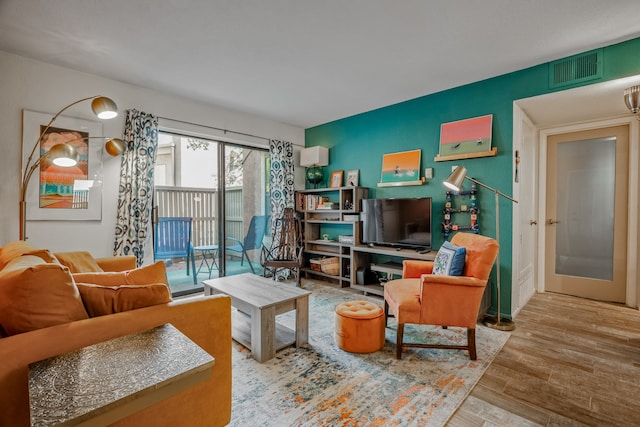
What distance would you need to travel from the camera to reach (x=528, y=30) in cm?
229

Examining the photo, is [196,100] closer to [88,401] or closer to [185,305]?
[185,305]

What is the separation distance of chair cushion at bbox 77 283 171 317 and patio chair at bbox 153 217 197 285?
256 cm

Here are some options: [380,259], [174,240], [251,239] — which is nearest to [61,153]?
[174,240]

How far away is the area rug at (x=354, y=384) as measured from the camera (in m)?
1.63

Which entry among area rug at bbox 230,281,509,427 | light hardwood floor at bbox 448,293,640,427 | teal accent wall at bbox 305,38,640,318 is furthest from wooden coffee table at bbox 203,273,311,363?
teal accent wall at bbox 305,38,640,318

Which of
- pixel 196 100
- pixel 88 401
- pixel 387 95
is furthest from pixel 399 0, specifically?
pixel 196 100

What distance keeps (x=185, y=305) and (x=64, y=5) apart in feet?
7.42

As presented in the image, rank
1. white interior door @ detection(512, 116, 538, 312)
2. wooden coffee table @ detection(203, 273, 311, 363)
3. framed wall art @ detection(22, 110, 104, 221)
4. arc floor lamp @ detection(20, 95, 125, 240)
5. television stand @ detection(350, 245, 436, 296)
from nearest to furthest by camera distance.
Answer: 1. wooden coffee table @ detection(203, 273, 311, 363)
2. arc floor lamp @ detection(20, 95, 125, 240)
3. framed wall art @ detection(22, 110, 104, 221)
4. white interior door @ detection(512, 116, 538, 312)
5. television stand @ detection(350, 245, 436, 296)

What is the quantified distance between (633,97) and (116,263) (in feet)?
15.5

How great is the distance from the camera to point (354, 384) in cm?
191

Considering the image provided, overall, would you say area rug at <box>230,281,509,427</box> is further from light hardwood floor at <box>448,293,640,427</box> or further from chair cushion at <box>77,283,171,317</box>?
chair cushion at <box>77,283,171,317</box>

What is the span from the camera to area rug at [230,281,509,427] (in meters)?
1.63

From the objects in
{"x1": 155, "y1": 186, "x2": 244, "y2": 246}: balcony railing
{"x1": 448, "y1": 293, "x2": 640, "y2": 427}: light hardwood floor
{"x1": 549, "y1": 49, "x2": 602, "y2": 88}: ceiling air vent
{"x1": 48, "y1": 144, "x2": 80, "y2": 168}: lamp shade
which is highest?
{"x1": 549, "y1": 49, "x2": 602, "y2": 88}: ceiling air vent

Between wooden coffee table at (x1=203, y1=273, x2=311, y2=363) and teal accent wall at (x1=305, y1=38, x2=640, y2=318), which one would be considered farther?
teal accent wall at (x1=305, y1=38, x2=640, y2=318)
